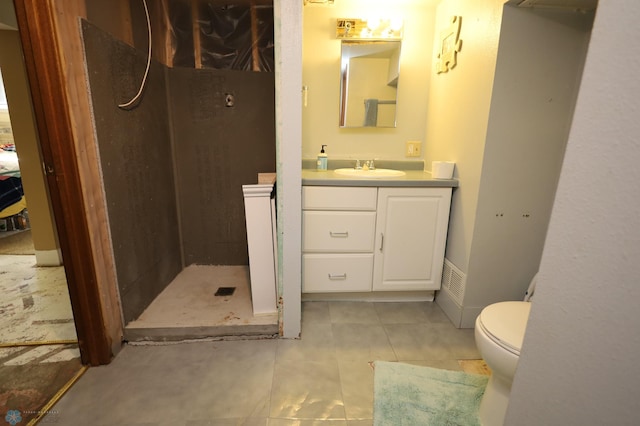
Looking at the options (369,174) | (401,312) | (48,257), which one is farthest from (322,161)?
(48,257)

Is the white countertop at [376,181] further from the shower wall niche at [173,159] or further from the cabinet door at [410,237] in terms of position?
the shower wall niche at [173,159]

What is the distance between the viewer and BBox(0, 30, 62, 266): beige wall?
7.31 ft

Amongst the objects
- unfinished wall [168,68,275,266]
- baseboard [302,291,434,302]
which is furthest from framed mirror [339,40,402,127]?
baseboard [302,291,434,302]

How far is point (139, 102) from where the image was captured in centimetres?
174

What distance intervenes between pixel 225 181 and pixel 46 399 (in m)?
1.55

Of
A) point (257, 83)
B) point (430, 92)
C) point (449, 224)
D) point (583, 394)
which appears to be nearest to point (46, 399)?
point (583, 394)

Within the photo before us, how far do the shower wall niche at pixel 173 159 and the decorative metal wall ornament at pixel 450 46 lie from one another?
1193 mm

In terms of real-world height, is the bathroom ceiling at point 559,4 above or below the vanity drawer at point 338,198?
above

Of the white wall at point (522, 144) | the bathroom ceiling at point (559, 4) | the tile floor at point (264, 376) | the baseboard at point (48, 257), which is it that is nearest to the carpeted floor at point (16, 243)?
the baseboard at point (48, 257)

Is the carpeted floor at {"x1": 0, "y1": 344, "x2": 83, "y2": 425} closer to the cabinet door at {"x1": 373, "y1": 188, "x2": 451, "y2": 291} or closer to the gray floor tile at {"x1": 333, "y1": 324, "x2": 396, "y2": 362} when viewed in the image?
the gray floor tile at {"x1": 333, "y1": 324, "x2": 396, "y2": 362}

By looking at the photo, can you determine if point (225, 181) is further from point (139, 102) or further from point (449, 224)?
point (449, 224)

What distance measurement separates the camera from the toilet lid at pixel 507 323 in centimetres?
102

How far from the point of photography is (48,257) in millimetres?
2549

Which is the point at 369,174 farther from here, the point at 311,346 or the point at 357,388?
the point at 357,388
